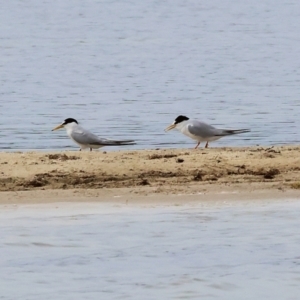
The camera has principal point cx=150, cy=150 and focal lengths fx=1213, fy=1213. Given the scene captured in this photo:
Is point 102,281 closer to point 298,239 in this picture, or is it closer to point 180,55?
point 298,239

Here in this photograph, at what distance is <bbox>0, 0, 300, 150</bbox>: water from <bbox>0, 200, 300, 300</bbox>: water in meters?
5.44

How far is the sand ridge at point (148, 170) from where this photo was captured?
482 inches

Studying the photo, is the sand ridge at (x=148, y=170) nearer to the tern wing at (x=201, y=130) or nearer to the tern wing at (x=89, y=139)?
the tern wing at (x=89, y=139)

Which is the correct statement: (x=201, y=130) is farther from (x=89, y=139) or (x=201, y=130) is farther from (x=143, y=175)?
(x=143, y=175)

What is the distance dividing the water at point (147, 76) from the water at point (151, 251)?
5437mm

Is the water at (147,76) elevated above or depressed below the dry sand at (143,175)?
above

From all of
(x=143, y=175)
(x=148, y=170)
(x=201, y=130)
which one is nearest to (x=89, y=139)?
(x=201, y=130)

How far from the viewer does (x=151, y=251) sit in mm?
9680

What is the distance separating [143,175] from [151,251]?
3.00 metres

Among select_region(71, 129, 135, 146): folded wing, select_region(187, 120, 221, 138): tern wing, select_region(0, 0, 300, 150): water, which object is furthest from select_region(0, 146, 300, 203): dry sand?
select_region(0, 0, 300, 150): water

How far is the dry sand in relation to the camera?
11.9 meters

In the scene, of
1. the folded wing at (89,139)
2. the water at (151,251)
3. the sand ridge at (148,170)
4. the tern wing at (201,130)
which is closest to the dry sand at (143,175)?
the sand ridge at (148,170)

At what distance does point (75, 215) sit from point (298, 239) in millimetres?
2057

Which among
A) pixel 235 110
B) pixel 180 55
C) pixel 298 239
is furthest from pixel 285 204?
pixel 180 55
